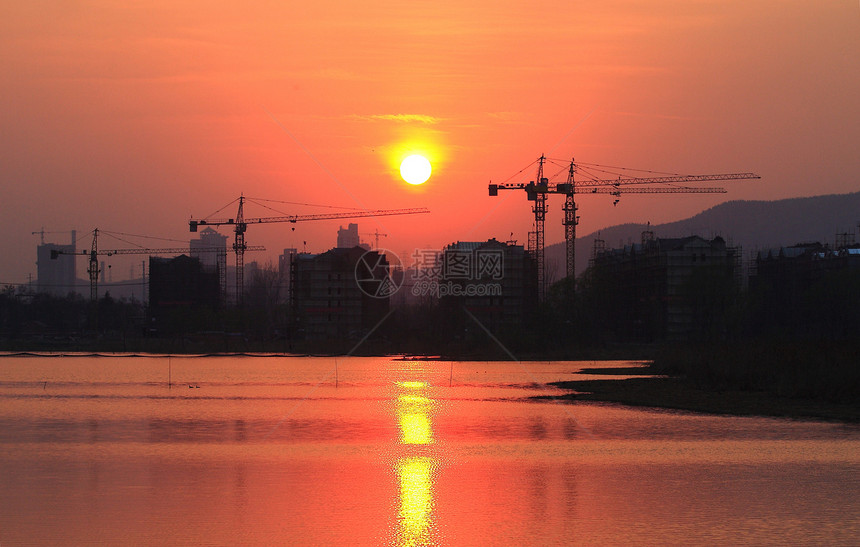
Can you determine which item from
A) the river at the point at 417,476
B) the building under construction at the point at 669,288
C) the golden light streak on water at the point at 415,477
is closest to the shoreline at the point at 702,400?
the river at the point at 417,476

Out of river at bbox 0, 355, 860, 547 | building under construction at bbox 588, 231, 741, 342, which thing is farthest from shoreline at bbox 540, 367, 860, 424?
building under construction at bbox 588, 231, 741, 342

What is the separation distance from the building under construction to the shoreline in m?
81.4

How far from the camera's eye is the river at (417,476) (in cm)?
1642

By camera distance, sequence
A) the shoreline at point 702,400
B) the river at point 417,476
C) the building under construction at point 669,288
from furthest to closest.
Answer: the building under construction at point 669,288 < the shoreline at point 702,400 < the river at point 417,476

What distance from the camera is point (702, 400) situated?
45.4m

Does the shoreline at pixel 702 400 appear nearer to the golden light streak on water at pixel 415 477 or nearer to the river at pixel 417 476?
the river at pixel 417 476

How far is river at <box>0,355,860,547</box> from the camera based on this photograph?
16422 millimetres

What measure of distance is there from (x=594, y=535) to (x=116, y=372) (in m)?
65.7

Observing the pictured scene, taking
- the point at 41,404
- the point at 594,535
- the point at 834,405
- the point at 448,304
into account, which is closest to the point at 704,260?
the point at 448,304

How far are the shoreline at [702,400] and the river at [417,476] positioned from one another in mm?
2584

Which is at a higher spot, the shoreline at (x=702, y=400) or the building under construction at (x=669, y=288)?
the building under construction at (x=669, y=288)

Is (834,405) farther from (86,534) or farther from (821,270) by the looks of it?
(821,270)

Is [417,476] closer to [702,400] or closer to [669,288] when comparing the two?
[702,400]

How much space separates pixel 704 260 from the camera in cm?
15288
